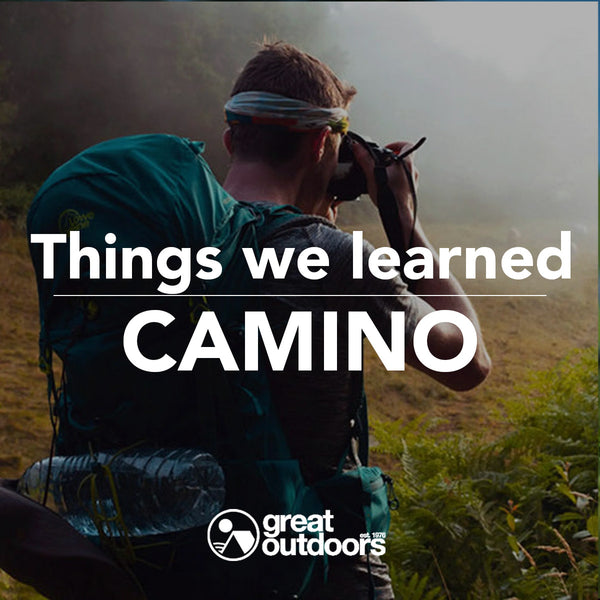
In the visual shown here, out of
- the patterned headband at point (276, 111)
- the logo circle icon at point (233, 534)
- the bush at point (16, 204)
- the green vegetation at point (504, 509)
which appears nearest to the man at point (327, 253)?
the patterned headband at point (276, 111)

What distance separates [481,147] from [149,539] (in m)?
8.55

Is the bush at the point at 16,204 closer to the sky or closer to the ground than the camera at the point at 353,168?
closer to the sky

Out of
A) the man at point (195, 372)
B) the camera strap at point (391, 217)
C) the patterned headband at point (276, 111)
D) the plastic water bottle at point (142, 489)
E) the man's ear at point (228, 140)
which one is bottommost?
the plastic water bottle at point (142, 489)

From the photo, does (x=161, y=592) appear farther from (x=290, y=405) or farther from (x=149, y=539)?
(x=290, y=405)

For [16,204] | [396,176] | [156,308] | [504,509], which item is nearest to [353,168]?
[396,176]

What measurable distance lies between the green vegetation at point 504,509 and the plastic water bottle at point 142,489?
119 centimetres

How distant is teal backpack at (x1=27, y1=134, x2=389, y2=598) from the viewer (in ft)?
4.37

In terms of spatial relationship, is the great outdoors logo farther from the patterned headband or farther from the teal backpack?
the patterned headband

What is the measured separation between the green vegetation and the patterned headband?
1.36 meters

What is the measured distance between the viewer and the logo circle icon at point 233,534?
1.41m

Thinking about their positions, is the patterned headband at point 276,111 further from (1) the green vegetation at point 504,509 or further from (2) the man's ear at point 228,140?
(1) the green vegetation at point 504,509

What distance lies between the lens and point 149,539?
140 centimetres

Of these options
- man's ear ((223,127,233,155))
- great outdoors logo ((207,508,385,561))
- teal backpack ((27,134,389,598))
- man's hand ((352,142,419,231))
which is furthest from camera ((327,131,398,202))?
great outdoors logo ((207,508,385,561))

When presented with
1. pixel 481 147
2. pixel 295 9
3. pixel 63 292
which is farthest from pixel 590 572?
pixel 481 147
